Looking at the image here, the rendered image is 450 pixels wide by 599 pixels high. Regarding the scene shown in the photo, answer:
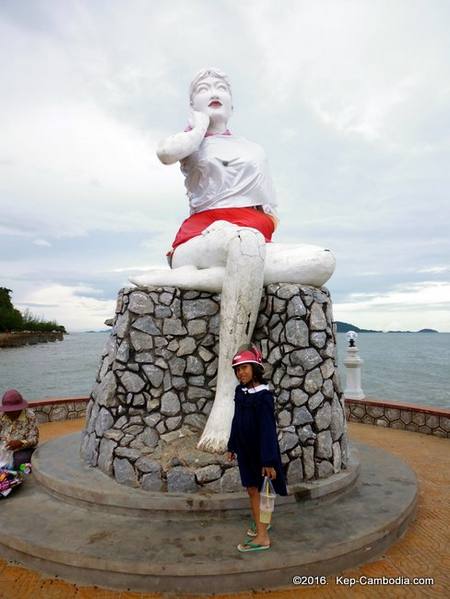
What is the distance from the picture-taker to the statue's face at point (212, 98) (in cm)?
455

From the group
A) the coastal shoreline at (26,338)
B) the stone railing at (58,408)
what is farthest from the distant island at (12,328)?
the stone railing at (58,408)

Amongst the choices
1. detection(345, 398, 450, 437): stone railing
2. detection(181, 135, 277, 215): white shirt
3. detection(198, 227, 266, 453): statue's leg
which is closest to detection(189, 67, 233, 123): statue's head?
detection(181, 135, 277, 215): white shirt

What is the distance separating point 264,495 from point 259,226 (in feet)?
7.79

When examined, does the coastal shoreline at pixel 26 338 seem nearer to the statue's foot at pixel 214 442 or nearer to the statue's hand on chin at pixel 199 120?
the statue's hand on chin at pixel 199 120

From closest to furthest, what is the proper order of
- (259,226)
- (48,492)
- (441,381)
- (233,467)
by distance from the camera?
(233,467)
(48,492)
(259,226)
(441,381)

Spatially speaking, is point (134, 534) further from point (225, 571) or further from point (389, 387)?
point (389, 387)

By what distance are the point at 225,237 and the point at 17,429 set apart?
2525 millimetres

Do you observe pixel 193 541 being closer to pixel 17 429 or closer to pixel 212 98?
pixel 17 429

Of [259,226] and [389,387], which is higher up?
[259,226]

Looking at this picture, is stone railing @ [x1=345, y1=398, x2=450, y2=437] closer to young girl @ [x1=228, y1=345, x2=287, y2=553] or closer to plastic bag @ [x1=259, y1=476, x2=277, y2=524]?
young girl @ [x1=228, y1=345, x2=287, y2=553]

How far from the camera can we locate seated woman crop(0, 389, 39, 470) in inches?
162

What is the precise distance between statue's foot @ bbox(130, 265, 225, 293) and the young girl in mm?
1265

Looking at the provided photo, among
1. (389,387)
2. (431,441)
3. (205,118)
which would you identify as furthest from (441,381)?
(205,118)

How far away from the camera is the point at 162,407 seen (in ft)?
12.5
